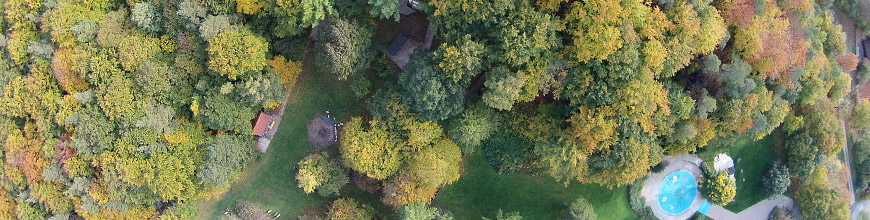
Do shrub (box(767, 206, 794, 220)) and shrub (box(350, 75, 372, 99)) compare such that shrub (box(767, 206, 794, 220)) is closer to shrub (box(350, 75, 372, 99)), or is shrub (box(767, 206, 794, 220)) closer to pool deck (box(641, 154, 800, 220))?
pool deck (box(641, 154, 800, 220))

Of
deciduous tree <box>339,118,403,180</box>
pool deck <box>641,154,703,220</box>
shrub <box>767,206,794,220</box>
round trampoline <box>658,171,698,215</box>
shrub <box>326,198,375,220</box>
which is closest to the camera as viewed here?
deciduous tree <box>339,118,403,180</box>

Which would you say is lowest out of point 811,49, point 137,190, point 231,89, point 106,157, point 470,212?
point 470,212

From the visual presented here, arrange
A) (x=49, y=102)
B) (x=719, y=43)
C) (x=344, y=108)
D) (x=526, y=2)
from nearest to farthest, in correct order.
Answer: (x=526, y=2)
(x=719, y=43)
(x=49, y=102)
(x=344, y=108)

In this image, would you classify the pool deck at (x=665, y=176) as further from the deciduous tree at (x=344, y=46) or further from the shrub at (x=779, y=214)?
the deciduous tree at (x=344, y=46)

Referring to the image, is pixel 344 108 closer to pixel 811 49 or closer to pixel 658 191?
pixel 658 191

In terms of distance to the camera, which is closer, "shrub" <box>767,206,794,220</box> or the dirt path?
the dirt path

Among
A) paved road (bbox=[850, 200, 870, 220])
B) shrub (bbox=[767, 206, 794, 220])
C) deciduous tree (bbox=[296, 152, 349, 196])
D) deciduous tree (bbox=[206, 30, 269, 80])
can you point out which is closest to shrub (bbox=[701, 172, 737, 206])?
shrub (bbox=[767, 206, 794, 220])

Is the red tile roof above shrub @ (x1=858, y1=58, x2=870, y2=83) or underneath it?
underneath

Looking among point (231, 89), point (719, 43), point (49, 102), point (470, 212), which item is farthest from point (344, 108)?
point (719, 43)
